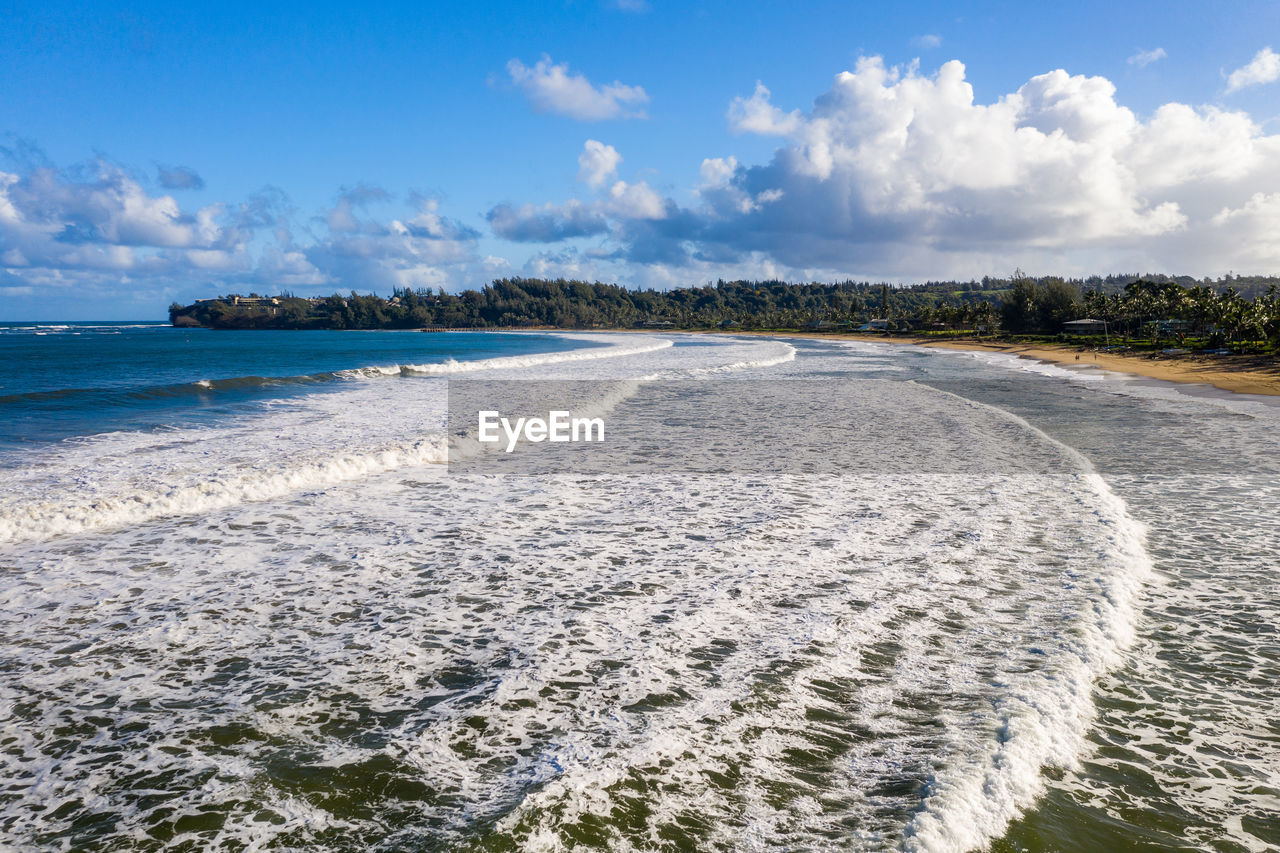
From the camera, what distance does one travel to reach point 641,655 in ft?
16.5

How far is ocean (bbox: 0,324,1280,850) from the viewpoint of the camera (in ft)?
11.2

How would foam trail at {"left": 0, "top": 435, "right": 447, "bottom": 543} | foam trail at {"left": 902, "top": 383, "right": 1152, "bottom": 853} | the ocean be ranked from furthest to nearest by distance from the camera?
1. foam trail at {"left": 0, "top": 435, "right": 447, "bottom": 543}
2. the ocean
3. foam trail at {"left": 902, "top": 383, "right": 1152, "bottom": 853}

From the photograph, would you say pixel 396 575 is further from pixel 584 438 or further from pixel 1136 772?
pixel 584 438

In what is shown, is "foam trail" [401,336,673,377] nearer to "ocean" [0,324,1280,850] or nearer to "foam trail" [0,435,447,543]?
"foam trail" [0,435,447,543]

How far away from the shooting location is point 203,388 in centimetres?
2667

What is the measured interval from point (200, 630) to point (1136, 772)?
670cm

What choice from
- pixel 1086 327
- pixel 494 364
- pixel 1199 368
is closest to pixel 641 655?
pixel 494 364

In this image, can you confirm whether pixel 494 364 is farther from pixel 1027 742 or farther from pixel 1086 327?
pixel 1086 327

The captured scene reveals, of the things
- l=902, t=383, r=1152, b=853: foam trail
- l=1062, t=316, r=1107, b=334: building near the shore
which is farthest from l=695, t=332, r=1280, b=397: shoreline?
l=902, t=383, r=1152, b=853: foam trail

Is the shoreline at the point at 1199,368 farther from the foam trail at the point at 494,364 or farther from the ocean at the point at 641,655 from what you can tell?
the foam trail at the point at 494,364

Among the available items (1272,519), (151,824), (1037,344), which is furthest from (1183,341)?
(151,824)

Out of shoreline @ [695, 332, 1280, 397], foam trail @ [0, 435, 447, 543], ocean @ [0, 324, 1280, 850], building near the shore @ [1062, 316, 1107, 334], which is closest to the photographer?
ocean @ [0, 324, 1280, 850]

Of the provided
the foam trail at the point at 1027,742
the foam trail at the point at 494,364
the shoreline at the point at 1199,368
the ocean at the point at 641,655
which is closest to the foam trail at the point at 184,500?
the ocean at the point at 641,655

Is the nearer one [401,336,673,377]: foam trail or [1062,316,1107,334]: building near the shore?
[401,336,673,377]: foam trail
